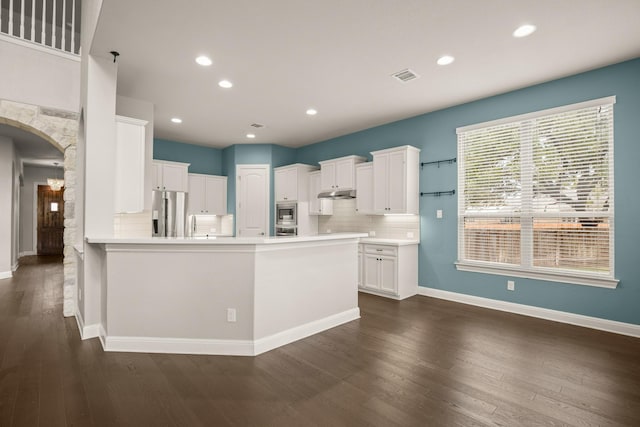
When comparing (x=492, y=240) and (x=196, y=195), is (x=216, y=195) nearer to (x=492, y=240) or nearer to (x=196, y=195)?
(x=196, y=195)

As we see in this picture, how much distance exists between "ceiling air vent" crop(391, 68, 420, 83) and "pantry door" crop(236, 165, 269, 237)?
4121 millimetres

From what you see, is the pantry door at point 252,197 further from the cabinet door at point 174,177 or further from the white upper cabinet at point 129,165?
the white upper cabinet at point 129,165

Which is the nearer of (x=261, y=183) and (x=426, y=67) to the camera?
(x=426, y=67)

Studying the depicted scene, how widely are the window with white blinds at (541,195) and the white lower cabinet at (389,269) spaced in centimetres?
78

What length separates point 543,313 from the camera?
13.7 feet

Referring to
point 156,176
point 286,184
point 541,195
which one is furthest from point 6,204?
point 541,195

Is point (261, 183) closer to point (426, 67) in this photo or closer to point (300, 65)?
point (300, 65)

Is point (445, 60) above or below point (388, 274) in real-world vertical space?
above

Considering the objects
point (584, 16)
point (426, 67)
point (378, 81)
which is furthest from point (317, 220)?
point (584, 16)

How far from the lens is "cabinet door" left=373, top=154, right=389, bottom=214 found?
552cm

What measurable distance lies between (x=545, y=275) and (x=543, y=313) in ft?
1.59

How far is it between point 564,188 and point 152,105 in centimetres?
569

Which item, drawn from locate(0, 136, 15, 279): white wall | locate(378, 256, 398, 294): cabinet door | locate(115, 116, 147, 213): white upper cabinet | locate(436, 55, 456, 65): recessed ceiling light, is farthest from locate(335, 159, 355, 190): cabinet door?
locate(0, 136, 15, 279): white wall

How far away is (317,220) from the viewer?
733 centimetres
